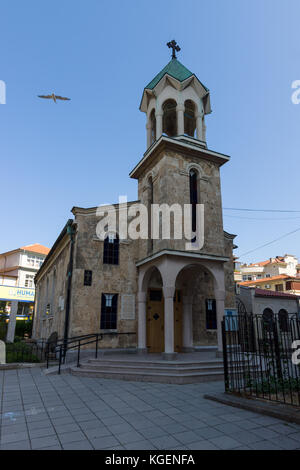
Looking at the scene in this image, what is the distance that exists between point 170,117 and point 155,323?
35.0 ft

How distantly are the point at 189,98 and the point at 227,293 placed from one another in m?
9.37

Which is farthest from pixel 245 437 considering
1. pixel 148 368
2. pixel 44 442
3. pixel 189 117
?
pixel 189 117

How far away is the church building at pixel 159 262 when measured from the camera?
39.7ft

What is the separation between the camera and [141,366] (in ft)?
30.7

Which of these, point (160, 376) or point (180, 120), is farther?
point (180, 120)

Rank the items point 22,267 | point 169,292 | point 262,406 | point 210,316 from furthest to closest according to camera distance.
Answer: point 22,267
point 210,316
point 169,292
point 262,406

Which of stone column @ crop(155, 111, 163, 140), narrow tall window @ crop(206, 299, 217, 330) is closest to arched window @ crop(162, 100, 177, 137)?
stone column @ crop(155, 111, 163, 140)

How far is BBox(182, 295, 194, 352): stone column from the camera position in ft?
42.4

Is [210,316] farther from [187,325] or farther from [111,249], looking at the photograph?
[111,249]

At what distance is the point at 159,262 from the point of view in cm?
1153

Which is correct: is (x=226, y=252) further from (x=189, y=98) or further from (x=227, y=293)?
(x=189, y=98)

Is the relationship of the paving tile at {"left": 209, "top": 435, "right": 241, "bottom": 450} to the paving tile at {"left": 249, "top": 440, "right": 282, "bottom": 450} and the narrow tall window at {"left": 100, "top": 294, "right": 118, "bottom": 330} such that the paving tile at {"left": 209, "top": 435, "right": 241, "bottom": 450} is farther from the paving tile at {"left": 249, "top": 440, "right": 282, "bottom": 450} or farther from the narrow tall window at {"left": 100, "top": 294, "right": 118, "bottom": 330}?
the narrow tall window at {"left": 100, "top": 294, "right": 118, "bottom": 330}

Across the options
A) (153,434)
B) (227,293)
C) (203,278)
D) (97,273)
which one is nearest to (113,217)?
(97,273)

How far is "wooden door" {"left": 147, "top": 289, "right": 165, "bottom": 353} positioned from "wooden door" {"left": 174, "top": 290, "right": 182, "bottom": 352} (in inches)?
22.6
